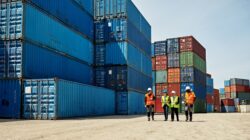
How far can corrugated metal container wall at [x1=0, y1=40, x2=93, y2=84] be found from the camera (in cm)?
1884

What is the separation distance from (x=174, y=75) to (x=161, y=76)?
1919 millimetres

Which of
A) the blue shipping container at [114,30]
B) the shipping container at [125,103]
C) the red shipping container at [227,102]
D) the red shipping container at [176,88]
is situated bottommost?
the red shipping container at [227,102]

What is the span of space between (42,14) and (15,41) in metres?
3.01

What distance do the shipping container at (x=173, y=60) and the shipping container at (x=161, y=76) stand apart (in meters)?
1.20

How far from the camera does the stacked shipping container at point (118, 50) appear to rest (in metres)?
30.2

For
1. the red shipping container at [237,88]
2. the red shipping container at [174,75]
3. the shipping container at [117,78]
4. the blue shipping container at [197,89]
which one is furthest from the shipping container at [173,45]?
the red shipping container at [237,88]

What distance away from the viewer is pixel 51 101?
727 inches

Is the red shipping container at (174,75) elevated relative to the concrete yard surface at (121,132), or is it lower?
elevated

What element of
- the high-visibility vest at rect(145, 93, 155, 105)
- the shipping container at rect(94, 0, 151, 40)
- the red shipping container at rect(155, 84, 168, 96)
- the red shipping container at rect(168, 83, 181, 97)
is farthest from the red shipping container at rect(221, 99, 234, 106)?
the high-visibility vest at rect(145, 93, 155, 105)

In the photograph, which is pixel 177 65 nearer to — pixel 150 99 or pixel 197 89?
pixel 197 89

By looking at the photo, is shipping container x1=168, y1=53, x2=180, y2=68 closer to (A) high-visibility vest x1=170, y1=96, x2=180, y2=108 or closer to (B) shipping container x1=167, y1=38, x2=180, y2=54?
(B) shipping container x1=167, y1=38, x2=180, y2=54

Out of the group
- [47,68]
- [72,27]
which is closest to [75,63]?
[72,27]

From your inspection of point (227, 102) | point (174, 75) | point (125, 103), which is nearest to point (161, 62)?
point (174, 75)

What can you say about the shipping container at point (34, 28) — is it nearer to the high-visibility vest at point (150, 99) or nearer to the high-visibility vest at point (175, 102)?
the high-visibility vest at point (150, 99)
